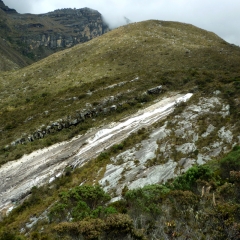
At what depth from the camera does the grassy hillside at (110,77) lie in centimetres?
3253

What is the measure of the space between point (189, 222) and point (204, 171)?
15.0ft

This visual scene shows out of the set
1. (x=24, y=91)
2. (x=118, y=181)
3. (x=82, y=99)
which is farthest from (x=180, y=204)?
(x=24, y=91)

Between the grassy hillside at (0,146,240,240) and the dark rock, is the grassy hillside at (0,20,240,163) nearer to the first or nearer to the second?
the dark rock

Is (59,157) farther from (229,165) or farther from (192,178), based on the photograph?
(229,165)

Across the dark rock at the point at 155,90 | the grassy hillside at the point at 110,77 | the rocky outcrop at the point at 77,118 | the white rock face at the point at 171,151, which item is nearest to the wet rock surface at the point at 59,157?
the white rock face at the point at 171,151

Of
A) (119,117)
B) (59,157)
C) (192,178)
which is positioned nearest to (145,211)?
(192,178)

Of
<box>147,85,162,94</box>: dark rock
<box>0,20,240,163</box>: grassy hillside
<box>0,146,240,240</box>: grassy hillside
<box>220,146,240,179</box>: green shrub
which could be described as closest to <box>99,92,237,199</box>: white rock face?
<box>0,146,240,240</box>: grassy hillside

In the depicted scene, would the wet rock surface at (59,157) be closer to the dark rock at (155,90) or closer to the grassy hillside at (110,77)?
the grassy hillside at (110,77)

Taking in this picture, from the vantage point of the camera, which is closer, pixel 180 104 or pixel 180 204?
pixel 180 204

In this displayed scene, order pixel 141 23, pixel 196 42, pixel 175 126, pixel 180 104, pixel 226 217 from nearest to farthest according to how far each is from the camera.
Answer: pixel 226 217 → pixel 175 126 → pixel 180 104 → pixel 196 42 → pixel 141 23

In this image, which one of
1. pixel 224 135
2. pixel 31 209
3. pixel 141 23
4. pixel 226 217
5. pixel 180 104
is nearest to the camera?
pixel 226 217

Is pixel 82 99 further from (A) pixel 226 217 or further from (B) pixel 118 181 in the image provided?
(A) pixel 226 217

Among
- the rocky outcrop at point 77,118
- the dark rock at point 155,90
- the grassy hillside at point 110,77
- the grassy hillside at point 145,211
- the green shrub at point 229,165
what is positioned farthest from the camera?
the dark rock at point 155,90

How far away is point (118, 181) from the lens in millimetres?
18328
